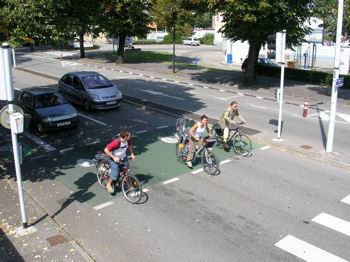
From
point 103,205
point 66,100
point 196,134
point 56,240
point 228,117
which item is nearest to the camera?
point 56,240

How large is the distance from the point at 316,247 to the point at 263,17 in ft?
58.6

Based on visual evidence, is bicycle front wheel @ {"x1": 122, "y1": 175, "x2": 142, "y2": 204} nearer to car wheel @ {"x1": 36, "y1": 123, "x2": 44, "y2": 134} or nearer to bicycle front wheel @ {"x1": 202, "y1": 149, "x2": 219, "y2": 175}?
bicycle front wheel @ {"x1": 202, "y1": 149, "x2": 219, "y2": 175}

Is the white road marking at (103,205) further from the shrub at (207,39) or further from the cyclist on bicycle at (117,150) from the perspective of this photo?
the shrub at (207,39)

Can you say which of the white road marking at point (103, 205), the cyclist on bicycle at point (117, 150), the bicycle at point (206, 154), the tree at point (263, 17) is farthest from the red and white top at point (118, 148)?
the tree at point (263, 17)

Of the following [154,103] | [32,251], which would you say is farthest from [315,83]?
[32,251]

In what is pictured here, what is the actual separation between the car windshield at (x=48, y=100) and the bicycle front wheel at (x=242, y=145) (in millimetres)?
7804

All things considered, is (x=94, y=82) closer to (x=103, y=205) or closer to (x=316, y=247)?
(x=103, y=205)

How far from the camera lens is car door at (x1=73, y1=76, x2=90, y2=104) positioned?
1830cm

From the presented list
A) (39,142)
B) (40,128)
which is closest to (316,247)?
(39,142)

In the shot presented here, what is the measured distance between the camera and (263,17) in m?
22.0

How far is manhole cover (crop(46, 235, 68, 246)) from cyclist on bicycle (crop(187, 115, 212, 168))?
Answer: 465cm

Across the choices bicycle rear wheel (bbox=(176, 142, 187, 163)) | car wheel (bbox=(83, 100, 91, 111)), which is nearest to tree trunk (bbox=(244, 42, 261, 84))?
car wheel (bbox=(83, 100, 91, 111))

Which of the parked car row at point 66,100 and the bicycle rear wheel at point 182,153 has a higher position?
the parked car row at point 66,100

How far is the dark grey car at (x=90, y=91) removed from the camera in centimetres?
1780
